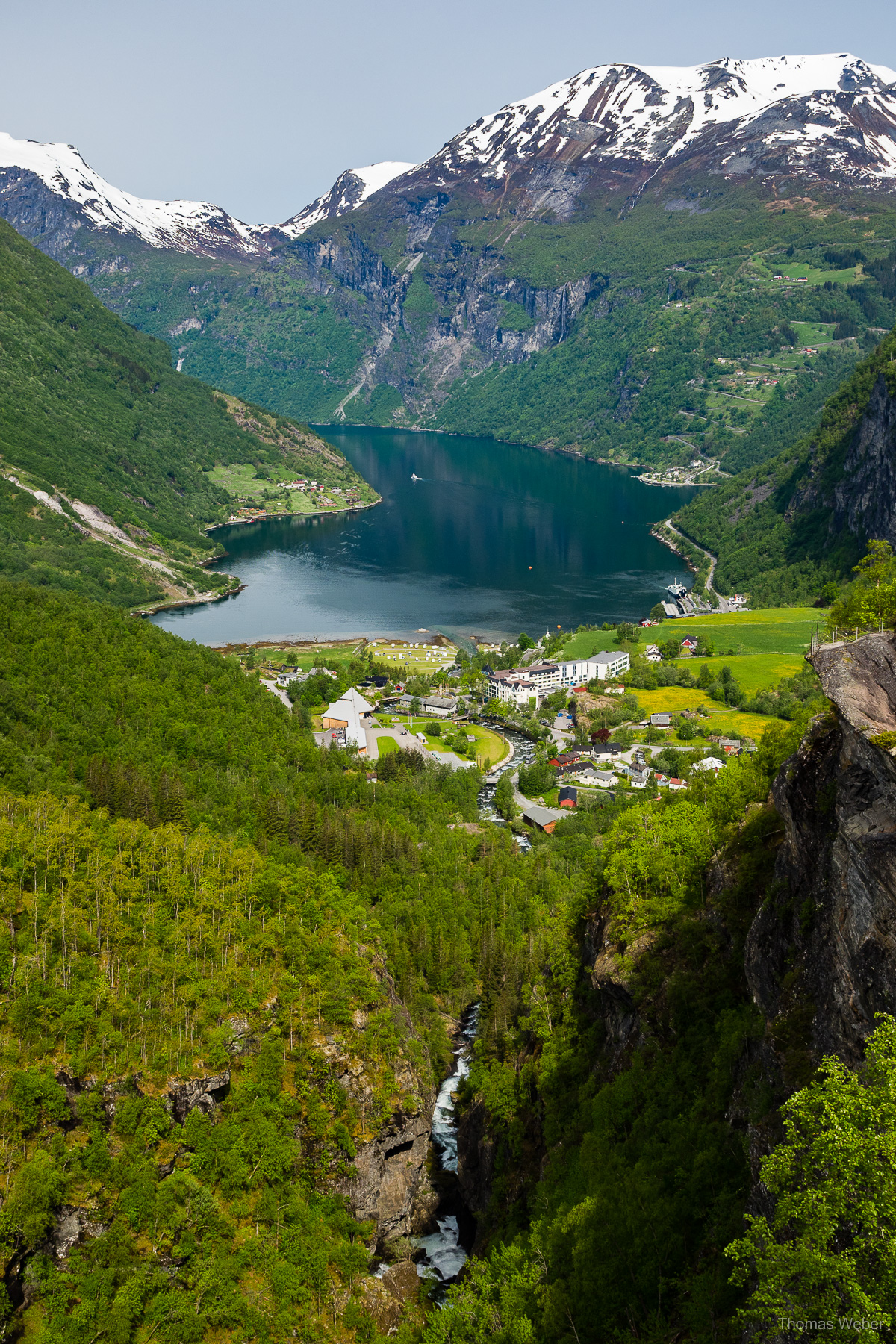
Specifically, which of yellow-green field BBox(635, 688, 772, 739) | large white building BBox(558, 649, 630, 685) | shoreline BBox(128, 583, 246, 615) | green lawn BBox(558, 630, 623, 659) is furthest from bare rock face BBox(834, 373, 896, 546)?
shoreline BBox(128, 583, 246, 615)

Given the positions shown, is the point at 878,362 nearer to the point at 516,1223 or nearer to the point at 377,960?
the point at 377,960

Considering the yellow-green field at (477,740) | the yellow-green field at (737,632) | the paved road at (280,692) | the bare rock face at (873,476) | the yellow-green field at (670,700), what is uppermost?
the bare rock face at (873,476)

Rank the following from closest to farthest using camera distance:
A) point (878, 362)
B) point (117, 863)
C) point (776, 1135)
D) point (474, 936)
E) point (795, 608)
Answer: point (776, 1135) → point (117, 863) → point (474, 936) → point (795, 608) → point (878, 362)

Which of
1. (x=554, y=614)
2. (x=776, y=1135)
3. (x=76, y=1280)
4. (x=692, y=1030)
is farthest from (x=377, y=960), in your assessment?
(x=554, y=614)

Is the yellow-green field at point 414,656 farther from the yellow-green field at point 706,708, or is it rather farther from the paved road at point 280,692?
the yellow-green field at point 706,708

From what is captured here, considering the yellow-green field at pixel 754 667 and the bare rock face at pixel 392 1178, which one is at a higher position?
the yellow-green field at pixel 754 667

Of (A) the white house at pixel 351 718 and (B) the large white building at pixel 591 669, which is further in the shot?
(B) the large white building at pixel 591 669

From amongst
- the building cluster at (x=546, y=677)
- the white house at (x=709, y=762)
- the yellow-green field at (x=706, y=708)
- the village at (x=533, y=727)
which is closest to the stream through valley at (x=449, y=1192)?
the village at (x=533, y=727)
